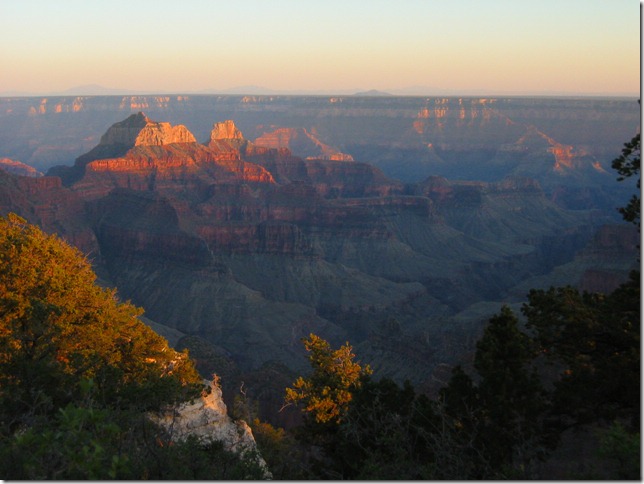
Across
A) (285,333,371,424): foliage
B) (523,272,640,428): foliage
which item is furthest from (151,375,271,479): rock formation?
(523,272,640,428): foliage

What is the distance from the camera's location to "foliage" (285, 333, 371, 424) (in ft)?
85.4

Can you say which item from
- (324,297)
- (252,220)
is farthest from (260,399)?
(252,220)

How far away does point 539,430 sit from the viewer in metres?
20.3

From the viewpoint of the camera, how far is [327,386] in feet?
88.4

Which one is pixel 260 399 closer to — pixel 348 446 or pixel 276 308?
pixel 348 446

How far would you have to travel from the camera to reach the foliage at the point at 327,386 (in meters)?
26.0

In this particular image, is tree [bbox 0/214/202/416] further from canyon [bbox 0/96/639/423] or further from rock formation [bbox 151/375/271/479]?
canyon [bbox 0/96/639/423]

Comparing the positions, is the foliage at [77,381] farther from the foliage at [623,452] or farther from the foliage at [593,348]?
the foliage at [593,348]

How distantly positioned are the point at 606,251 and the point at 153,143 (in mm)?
90423

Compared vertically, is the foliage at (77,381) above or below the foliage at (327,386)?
above

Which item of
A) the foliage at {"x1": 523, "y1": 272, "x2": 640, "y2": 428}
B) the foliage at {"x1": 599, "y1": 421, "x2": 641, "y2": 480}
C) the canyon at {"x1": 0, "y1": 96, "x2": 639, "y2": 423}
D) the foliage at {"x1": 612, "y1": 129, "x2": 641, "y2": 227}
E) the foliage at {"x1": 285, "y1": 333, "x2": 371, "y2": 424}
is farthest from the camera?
the canyon at {"x1": 0, "y1": 96, "x2": 639, "y2": 423}

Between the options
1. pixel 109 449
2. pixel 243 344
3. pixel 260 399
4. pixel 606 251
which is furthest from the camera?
pixel 606 251

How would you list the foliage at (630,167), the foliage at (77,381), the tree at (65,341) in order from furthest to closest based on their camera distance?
the tree at (65,341) < the foliage at (630,167) < the foliage at (77,381)

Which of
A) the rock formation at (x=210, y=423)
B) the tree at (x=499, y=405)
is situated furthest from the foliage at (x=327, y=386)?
the tree at (x=499, y=405)
